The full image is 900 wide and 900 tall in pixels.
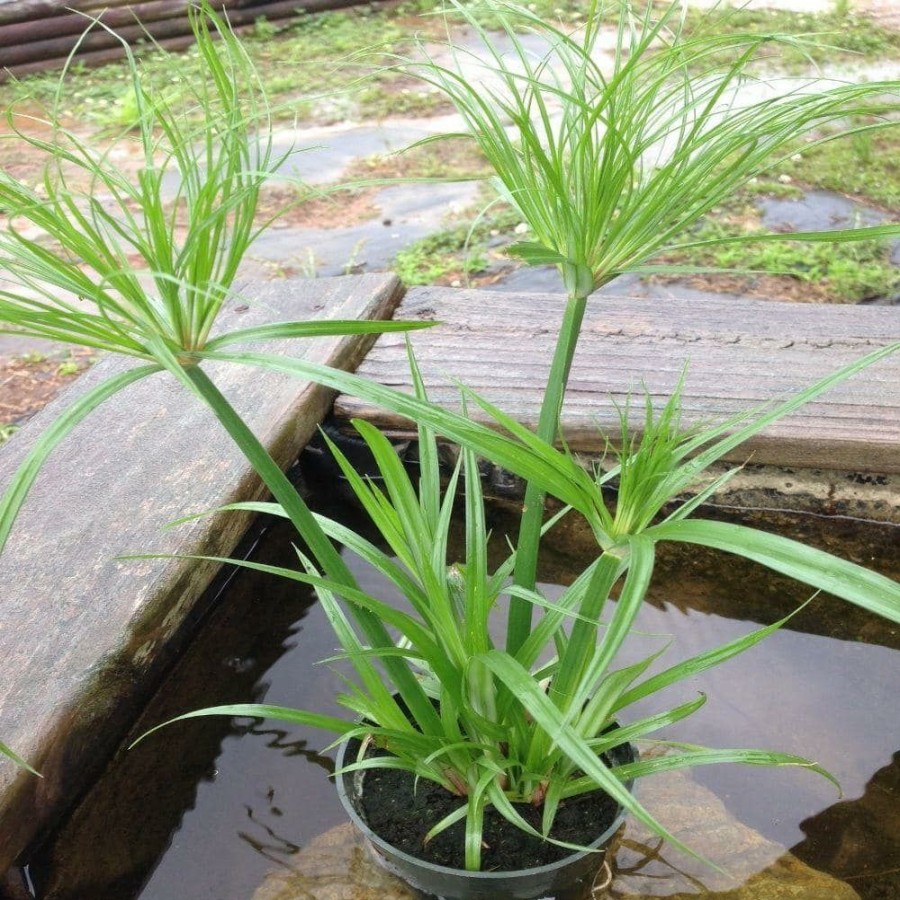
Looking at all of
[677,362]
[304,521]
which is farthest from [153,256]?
[677,362]

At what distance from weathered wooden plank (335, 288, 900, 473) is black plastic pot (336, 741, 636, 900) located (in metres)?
0.77

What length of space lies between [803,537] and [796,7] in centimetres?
551

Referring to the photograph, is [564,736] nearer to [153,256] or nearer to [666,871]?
[153,256]

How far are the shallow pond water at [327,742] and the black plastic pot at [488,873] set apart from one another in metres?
0.20

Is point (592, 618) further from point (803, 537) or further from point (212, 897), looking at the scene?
point (803, 537)

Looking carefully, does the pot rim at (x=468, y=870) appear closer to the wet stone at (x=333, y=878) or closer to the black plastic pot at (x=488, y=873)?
the black plastic pot at (x=488, y=873)

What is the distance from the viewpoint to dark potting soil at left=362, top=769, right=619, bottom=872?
1278mm

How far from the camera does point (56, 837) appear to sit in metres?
1.46

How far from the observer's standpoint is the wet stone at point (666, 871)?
1432mm

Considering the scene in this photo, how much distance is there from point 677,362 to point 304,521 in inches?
48.9

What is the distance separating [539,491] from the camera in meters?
1.19

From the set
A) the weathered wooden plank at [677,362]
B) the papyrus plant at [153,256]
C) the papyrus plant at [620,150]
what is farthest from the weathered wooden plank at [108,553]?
the papyrus plant at [620,150]

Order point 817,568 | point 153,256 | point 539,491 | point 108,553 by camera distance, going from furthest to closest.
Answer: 1. point 108,553
2. point 539,491
3. point 153,256
4. point 817,568

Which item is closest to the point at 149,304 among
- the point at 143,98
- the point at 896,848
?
the point at 143,98
